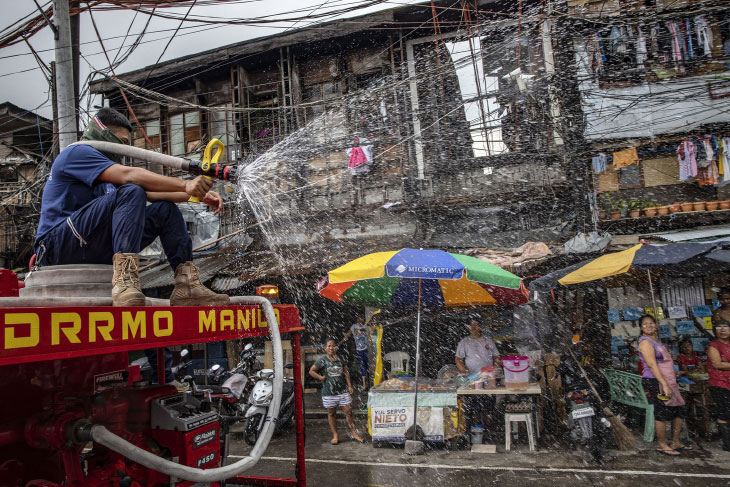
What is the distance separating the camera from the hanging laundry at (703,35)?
1201 cm

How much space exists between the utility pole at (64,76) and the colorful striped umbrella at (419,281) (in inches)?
167

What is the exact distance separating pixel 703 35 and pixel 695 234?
5738mm

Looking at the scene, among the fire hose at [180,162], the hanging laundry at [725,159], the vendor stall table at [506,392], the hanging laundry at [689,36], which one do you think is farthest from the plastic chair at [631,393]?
the hanging laundry at [689,36]

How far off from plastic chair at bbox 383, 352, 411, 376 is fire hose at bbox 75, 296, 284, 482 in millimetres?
9036

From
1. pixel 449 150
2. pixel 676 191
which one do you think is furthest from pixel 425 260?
pixel 676 191

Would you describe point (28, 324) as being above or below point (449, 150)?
below

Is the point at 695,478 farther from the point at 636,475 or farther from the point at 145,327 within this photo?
the point at 145,327

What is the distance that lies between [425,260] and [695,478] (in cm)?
436

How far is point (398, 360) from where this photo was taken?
11.7m

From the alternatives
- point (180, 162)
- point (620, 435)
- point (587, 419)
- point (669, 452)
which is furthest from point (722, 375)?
point (180, 162)

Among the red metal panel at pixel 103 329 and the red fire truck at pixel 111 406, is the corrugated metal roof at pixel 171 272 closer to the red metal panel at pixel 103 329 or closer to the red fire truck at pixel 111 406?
the red fire truck at pixel 111 406

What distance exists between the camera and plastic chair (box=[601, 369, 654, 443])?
24.6 ft

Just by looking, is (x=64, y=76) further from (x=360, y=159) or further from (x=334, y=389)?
(x=360, y=159)

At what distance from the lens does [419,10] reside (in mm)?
13422
